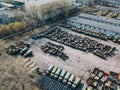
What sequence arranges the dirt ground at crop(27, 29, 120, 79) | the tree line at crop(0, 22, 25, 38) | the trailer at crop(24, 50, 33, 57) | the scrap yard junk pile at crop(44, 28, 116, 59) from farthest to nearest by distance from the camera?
the tree line at crop(0, 22, 25, 38) < the scrap yard junk pile at crop(44, 28, 116, 59) < the trailer at crop(24, 50, 33, 57) < the dirt ground at crop(27, 29, 120, 79)

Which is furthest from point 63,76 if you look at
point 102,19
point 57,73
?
point 102,19

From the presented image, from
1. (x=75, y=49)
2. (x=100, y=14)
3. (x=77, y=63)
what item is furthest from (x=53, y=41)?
(x=100, y=14)

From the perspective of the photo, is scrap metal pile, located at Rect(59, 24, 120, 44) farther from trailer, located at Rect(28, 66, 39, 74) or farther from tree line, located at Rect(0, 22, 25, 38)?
trailer, located at Rect(28, 66, 39, 74)


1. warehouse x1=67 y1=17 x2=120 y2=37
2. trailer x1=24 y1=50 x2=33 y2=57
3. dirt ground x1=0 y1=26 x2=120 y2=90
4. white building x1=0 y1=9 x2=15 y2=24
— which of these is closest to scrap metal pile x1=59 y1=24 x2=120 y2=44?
warehouse x1=67 y1=17 x2=120 y2=37

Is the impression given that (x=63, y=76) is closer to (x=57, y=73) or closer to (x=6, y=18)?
(x=57, y=73)

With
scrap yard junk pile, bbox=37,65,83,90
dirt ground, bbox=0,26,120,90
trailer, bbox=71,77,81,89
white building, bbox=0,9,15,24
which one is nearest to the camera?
trailer, bbox=71,77,81,89

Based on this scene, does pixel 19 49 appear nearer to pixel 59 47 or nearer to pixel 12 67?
pixel 59 47

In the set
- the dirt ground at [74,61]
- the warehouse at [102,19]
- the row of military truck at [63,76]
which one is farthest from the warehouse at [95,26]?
the row of military truck at [63,76]

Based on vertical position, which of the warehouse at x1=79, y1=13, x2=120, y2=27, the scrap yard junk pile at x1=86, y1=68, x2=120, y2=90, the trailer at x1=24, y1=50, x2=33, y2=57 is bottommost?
the scrap yard junk pile at x1=86, y1=68, x2=120, y2=90
